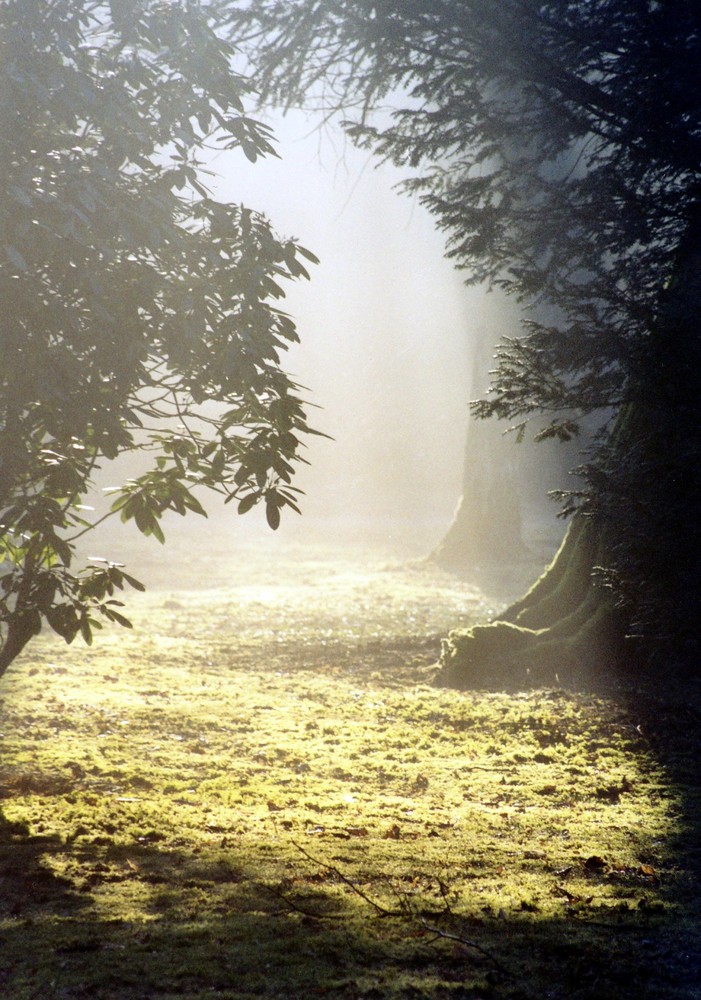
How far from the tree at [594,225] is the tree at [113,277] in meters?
2.70

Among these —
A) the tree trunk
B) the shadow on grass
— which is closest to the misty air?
the shadow on grass

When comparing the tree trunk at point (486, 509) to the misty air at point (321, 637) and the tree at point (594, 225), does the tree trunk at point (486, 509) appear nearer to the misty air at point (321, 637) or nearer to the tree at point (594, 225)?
the misty air at point (321, 637)

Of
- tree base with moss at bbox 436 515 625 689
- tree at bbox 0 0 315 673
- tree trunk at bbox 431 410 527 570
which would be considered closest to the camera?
tree at bbox 0 0 315 673

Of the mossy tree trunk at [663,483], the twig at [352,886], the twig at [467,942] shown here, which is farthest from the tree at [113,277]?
the mossy tree trunk at [663,483]

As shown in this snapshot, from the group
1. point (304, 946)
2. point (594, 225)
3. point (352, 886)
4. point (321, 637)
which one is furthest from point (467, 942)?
point (321, 637)

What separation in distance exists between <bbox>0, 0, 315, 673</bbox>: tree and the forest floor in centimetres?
122

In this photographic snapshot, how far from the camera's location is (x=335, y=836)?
15.5 ft

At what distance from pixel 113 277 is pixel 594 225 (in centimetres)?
385

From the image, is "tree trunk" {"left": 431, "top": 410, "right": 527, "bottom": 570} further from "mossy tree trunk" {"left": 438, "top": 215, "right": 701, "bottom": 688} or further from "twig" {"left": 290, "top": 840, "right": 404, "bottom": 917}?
"twig" {"left": 290, "top": 840, "right": 404, "bottom": 917}

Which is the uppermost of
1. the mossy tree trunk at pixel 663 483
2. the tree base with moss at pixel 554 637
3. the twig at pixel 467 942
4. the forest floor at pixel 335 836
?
the mossy tree trunk at pixel 663 483

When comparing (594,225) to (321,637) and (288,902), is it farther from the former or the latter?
(321,637)

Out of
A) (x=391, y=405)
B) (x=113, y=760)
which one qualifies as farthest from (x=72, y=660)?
(x=391, y=405)

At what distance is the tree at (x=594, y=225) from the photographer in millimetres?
5895

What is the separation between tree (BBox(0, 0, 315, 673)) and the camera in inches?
161
